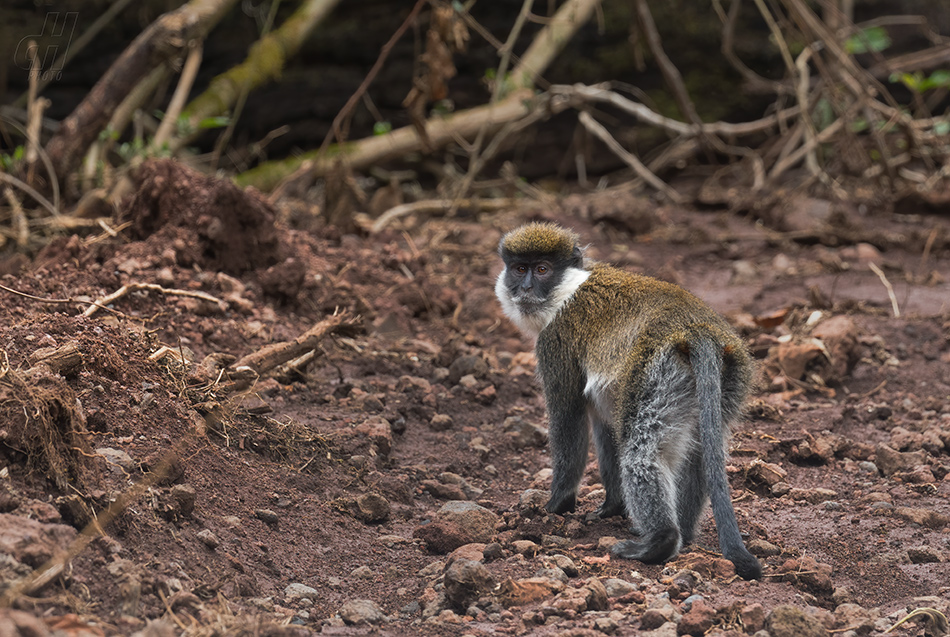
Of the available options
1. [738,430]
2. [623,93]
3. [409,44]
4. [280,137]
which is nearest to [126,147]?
[280,137]

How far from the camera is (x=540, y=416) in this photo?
19.0 ft

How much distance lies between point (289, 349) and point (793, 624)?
9.92ft

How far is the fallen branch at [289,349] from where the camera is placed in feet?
16.1

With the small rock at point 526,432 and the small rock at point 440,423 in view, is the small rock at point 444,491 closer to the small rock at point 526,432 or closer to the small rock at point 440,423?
the small rock at point 440,423

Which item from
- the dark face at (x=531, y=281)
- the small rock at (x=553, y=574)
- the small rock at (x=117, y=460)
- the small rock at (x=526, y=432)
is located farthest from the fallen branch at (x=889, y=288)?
the small rock at (x=117, y=460)

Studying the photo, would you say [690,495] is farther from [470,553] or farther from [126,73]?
[126,73]

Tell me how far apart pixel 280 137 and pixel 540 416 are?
7379mm

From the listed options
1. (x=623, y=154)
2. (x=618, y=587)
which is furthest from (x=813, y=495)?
(x=623, y=154)

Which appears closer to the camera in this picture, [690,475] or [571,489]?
[690,475]

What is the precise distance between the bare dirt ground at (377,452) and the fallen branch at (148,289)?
0.03 metres

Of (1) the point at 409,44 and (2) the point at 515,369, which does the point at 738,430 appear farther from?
(1) the point at 409,44

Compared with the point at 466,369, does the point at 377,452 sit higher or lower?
lower

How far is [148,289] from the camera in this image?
18.0 ft

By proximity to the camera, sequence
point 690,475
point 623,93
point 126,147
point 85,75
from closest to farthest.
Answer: point 690,475 → point 126,147 → point 85,75 → point 623,93
